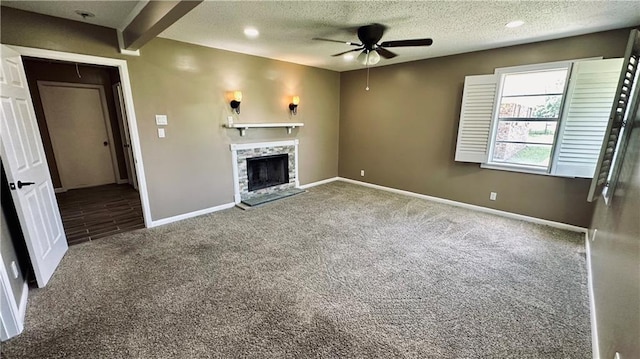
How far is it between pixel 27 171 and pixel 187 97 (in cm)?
186

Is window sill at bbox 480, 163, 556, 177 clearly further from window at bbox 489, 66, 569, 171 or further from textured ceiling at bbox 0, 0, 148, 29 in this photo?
textured ceiling at bbox 0, 0, 148, 29

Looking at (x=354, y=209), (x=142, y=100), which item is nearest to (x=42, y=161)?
(x=142, y=100)

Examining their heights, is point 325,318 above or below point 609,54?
below

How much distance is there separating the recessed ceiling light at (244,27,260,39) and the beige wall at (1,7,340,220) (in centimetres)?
87

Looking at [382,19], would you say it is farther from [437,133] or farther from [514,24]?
[437,133]

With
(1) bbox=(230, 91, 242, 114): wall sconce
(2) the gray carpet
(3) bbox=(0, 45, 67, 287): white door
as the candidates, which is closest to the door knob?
(3) bbox=(0, 45, 67, 287): white door

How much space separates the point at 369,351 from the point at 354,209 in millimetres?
2687

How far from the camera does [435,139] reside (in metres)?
4.50

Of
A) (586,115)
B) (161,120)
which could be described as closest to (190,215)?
(161,120)

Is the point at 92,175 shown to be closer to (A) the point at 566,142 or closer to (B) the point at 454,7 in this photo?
(B) the point at 454,7

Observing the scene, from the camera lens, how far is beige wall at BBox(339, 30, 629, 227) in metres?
3.39

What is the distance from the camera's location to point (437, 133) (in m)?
4.46

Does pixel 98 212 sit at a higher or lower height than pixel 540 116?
lower

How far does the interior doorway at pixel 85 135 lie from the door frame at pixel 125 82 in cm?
85
